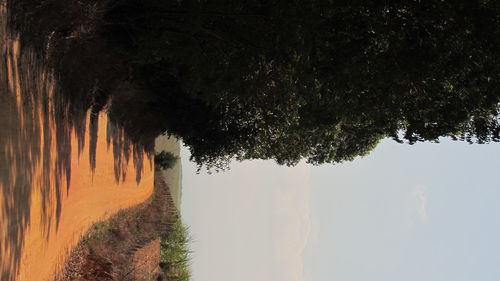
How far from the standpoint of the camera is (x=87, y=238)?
53.3 ft

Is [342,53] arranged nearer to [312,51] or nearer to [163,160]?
[312,51]

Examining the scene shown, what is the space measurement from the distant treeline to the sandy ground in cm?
117

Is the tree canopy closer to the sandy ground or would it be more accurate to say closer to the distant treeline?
the distant treeline

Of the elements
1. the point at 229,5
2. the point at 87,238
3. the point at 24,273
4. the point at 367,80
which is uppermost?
the point at 229,5

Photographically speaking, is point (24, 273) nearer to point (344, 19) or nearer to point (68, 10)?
point (68, 10)

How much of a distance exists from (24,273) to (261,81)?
7622 mm

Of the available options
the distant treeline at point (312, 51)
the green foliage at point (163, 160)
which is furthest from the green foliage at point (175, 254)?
the distant treeline at point (312, 51)

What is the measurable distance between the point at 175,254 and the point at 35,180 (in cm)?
1825

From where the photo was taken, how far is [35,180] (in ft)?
37.8

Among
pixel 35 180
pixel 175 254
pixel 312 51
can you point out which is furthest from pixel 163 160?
pixel 35 180

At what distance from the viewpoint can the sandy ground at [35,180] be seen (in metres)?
9.57

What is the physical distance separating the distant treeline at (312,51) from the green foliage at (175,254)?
42.5 ft

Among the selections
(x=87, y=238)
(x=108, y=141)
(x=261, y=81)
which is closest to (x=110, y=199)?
(x=108, y=141)

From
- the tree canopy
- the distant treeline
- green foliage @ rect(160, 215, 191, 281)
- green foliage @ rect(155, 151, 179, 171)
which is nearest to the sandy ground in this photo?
the distant treeline
